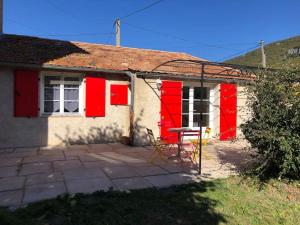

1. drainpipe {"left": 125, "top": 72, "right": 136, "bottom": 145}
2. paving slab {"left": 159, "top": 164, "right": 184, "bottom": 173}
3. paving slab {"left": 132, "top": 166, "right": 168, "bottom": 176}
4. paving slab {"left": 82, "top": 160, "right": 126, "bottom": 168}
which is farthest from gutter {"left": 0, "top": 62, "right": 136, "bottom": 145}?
paving slab {"left": 132, "top": 166, "right": 168, "bottom": 176}

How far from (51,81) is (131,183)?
569cm

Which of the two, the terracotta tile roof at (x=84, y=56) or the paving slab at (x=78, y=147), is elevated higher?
the terracotta tile roof at (x=84, y=56)

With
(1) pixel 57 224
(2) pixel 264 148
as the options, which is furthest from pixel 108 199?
(2) pixel 264 148

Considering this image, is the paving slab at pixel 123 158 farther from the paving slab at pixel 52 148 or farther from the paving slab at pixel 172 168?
the paving slab at pixel 52 148

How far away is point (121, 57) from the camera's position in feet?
39.1

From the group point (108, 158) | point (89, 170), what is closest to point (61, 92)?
point (108, 158)

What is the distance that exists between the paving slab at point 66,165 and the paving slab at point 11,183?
1.01m

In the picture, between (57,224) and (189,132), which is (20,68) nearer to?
(189,132)

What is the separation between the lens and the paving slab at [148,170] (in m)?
6.51

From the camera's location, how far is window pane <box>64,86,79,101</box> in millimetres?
10086

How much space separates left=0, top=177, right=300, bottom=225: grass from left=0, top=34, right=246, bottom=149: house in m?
3.54

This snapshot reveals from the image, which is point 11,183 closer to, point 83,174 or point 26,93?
point 83,174

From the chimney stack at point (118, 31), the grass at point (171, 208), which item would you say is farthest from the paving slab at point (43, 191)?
the chimney stack at point (118, 31)

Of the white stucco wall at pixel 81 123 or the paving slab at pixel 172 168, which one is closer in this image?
the paving slab at pixel 172 168
